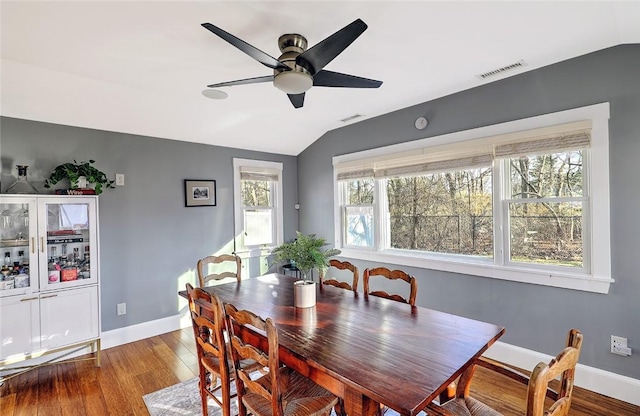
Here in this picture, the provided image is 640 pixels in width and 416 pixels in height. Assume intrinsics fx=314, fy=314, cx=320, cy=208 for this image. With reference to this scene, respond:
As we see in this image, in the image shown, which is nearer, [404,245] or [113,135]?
[113,135]

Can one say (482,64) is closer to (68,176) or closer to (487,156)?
(487,156)

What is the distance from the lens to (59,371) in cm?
300

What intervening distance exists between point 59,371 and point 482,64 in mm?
4751

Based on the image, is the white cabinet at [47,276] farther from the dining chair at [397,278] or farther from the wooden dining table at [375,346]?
the dining chair at [397,278]

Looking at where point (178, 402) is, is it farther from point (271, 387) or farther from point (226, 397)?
point (271, 387)

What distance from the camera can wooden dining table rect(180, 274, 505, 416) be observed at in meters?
1.22

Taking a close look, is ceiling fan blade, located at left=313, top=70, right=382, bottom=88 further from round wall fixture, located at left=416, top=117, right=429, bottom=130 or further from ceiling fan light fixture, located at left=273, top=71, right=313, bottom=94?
round wall fixture, located at left=416, top=117, right=429, bottom=130

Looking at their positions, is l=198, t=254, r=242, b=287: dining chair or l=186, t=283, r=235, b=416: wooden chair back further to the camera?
l=198, t=254, r=242, b=287: dining chair

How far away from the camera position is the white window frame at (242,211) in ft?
14.8

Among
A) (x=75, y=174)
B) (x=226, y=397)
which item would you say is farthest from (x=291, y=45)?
(x=75, y=174)

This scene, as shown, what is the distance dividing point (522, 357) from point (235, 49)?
11.6ft

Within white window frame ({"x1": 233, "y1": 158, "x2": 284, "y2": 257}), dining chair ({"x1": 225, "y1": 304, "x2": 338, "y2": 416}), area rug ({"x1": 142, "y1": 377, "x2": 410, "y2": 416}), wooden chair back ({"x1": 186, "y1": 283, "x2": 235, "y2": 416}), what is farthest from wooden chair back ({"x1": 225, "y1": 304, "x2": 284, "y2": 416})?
white window frame ({"x1": 233, "y1": 158, "x2": 284, "y2": 257})

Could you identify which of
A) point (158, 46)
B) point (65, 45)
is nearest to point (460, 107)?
point (158, 46)

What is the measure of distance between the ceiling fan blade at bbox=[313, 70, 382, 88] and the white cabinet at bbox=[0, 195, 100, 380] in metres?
A: 2.58
